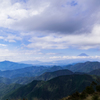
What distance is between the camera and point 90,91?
1609 inches

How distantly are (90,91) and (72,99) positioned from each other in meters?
11.7

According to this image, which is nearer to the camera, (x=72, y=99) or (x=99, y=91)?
(x=72, y=99)

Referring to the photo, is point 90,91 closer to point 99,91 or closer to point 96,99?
point 99,91

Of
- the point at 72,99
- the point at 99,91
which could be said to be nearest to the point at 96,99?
the point at 72,99

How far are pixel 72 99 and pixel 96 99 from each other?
27.9 feet

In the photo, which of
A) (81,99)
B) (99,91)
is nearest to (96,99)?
(81,99)

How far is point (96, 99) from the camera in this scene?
1206 inches

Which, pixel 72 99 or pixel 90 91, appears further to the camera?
pixel 90 91

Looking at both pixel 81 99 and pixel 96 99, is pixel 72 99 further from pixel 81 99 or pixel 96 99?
pixel 96 99

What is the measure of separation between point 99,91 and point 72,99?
16299 mm

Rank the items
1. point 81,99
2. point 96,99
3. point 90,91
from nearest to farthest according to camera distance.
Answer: point 96,99
point 81,99
point 90,91

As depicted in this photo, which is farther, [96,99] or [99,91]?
[99,91]

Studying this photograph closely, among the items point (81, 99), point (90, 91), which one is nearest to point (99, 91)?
point (90, 91)

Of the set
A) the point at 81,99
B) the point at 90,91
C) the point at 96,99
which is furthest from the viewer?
the point at 90,91
